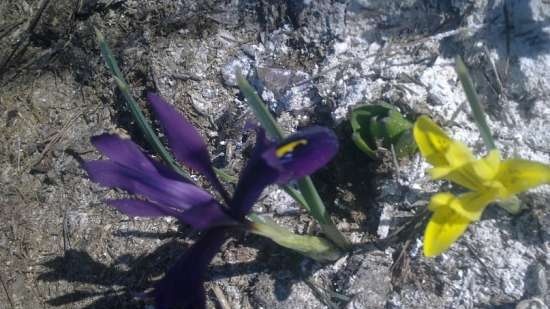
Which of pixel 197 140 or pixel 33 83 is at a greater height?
pixel 33 83

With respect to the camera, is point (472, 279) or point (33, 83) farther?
point (33, 83)

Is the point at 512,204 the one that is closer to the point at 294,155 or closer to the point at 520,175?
the point at 520,175

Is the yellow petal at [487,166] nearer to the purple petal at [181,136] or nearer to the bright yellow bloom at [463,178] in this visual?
the bright yellow bloom at [463,178]

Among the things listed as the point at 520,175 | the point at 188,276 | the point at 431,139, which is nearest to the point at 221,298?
the point at 188,276

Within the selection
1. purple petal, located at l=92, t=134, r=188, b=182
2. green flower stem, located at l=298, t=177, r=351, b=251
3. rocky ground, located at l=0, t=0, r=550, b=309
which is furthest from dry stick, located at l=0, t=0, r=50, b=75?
green flower stem, located at l=298, t=177, r=351, b=251

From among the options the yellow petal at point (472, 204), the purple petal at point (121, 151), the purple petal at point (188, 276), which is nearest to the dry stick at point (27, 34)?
the purple petal at point (121, 151)

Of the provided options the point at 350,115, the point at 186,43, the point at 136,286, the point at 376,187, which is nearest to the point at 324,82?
the point at 350,115

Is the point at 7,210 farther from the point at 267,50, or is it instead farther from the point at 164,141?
the point at 267,50
